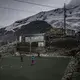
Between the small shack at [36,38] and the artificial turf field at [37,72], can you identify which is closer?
the artificial turf field at [37,72]

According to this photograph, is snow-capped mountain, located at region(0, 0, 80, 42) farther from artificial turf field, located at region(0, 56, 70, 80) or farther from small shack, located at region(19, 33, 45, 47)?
artificial turf field, located at region(0, 56, 70, 80)

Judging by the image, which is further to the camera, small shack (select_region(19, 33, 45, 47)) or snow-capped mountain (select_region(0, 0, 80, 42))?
snow-capped mountain (select_region(0, 0, 80, 42))

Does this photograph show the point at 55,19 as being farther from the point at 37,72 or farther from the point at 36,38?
the point at 37,72

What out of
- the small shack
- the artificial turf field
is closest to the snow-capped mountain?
the small shack

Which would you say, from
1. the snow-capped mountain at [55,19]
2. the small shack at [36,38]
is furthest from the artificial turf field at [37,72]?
the snow-capped mountain at [55,19]

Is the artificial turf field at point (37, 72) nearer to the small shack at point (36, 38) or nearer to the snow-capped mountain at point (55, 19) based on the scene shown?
the small shack at point (36, 38)

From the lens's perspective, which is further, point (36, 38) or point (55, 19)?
point (55, 19)

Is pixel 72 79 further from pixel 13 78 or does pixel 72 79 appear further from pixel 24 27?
pixel 24 27

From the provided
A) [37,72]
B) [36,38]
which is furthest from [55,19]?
[37,72]

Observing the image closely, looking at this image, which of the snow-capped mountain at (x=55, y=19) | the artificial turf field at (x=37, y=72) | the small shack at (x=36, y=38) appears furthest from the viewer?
the snow-capped mountain at (x=55, y=19)

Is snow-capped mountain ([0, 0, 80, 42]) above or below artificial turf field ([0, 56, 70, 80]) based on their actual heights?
above

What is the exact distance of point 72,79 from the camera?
20.2 ft

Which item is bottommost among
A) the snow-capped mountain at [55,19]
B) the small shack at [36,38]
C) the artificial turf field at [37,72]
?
the artificial turf field at [37,72]

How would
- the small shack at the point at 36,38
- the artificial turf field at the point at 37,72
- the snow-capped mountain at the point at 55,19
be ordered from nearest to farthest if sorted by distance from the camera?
1. the artificial turf field at the point at 37,72
2. the small shack at the point at 36,38
3. the snow-capped mountain at the point at 55,19
